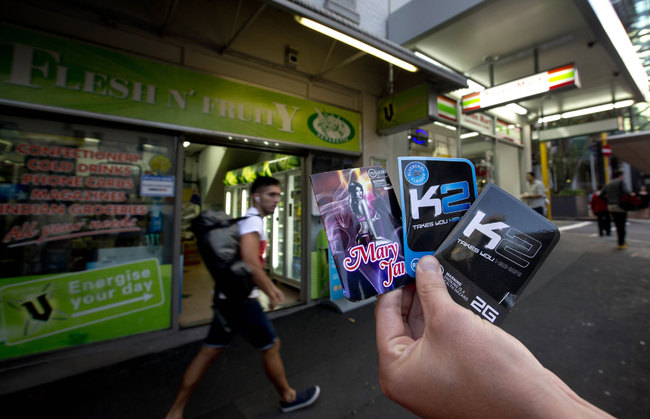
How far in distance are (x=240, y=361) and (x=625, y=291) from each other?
5870 mm

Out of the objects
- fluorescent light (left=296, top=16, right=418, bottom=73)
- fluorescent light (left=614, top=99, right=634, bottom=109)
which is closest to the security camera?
fluorescent light (left=296, top=16, right=418, bottom=73)

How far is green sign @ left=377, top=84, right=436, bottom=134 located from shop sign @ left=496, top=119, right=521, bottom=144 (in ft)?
15.0

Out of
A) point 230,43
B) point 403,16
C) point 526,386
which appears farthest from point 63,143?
point 403,16

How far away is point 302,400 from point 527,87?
6.10 meters

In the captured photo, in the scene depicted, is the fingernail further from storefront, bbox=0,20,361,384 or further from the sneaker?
storefront, bbox=0,20,361,384

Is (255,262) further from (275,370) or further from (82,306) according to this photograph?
(82,306)

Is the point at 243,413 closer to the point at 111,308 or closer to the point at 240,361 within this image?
the point at 240,361

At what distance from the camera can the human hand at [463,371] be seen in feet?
1.89

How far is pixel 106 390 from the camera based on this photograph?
8.37 ft

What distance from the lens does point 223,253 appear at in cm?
204

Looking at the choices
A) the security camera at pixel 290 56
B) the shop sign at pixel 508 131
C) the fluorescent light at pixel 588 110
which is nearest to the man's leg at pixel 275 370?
the security camera at pixel 290 56

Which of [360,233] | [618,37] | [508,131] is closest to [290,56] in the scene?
[360,233]

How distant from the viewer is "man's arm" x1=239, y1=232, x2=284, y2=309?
6.95 feet

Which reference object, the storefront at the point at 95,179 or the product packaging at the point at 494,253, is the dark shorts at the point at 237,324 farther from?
the storefront at the point at 95,179
